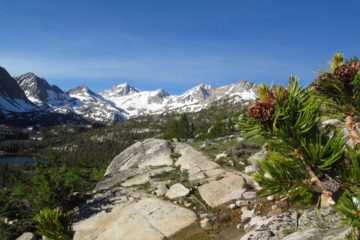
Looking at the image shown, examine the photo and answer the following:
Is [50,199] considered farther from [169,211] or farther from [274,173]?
[274,173]

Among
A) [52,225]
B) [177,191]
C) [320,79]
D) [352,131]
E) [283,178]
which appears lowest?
[177,191]

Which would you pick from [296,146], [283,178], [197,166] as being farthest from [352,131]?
[197,166]

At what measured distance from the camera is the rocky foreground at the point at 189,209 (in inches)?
660

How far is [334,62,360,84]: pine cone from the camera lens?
357cm

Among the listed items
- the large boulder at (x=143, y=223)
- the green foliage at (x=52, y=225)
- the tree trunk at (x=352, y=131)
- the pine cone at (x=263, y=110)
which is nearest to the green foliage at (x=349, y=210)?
the tree trunk at (x=352, y=131)

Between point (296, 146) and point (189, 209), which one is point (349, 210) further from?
point (189, 209)

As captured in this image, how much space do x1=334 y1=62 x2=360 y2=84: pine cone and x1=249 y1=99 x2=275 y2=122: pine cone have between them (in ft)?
2.89

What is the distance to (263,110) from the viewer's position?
134 inches

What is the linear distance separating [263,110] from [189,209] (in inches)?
837

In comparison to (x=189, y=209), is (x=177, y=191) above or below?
above

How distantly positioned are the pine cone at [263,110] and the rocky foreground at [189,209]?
1055 centimetres

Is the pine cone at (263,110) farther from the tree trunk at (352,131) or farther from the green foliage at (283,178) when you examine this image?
the tree trunk at (352,131)

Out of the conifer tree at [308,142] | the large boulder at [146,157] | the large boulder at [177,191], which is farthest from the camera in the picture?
the large boulder at [146,157]

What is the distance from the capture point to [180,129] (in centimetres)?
9288
